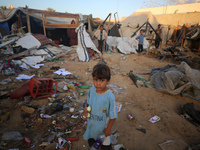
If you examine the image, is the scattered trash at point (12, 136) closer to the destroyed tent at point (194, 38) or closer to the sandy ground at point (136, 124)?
the sandy ground at point (136, 124)

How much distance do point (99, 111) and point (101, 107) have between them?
0.18 ft

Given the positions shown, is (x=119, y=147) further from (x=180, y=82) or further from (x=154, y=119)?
(x=180, y=82)

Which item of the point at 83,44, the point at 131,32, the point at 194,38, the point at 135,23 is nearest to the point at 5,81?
the point at 83,44

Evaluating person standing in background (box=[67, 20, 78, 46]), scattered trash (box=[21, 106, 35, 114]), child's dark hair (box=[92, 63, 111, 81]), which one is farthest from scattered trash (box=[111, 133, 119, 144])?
person standing in background (box=[67, 20, 78, 46])

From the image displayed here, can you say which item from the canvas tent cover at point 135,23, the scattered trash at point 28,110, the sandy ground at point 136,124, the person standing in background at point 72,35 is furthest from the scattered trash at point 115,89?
the canvas tent cover at point 135,23

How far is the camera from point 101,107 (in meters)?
1.29

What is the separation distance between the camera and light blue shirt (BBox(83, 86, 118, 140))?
1252 mm

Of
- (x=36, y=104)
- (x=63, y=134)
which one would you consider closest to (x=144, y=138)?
(x=63, y=134)

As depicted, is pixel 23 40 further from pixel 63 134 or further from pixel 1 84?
pixel 63 134

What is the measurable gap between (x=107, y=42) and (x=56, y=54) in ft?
13.6

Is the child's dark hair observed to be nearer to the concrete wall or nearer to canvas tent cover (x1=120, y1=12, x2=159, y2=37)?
canvas tent cover (x1=120, y1=12, x2=159, y2=37)

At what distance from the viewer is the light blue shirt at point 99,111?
1.25m

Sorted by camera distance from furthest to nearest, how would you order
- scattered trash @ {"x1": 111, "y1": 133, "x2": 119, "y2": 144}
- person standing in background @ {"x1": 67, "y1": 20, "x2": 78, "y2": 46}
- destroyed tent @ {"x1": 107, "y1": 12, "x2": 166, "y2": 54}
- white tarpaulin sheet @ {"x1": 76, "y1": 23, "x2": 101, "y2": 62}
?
person standing in background @ {"x1": 67, "y1": 20, "x2": 78, "y2": 46} < destroyed tent @ {"x1": 107, "y1": 12, "x2": 166, "y2": 54} < white tarpaulin sheet @ {"x1": 76, "y1": 23, "x2": 101, "y2": 62} < scattered trash @ {"x1": 111, "y1": 133, "x2": 119, "y2": 144}

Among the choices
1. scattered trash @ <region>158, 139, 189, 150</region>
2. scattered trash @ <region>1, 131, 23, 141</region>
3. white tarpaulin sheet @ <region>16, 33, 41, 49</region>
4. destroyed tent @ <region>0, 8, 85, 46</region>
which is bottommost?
scattered trash @ <region>158, 139, 189, 150</region>
